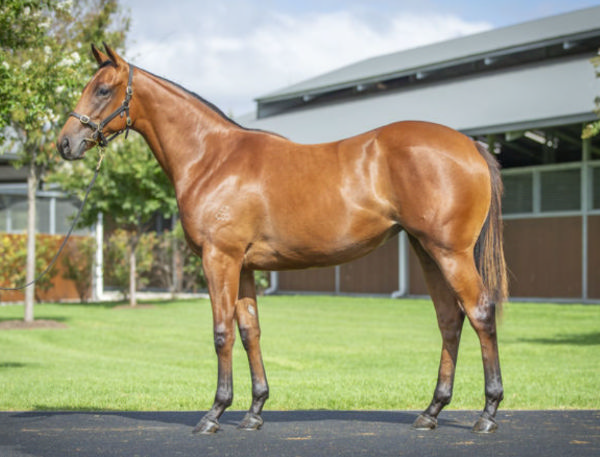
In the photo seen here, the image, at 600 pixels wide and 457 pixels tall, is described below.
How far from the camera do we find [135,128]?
20.9 feet

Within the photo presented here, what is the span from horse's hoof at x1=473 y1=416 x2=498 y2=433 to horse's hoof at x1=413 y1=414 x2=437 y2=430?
368 mm

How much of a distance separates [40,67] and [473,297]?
8365 mm

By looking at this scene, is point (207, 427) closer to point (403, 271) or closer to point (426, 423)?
point (426, 423)

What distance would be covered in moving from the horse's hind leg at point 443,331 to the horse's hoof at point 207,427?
153cm

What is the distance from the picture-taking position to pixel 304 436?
220 inches

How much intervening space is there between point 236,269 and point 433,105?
67.5 ft

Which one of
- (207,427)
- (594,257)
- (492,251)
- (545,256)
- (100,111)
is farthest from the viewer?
(545,256)

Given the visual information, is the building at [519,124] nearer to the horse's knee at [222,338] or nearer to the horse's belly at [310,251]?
the horse's belly at [310,251]

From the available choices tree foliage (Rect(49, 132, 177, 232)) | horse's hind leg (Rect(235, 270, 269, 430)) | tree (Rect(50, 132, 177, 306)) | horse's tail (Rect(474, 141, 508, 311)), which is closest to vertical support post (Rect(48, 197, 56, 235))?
tree (Rect(50, 132, 177, 306))

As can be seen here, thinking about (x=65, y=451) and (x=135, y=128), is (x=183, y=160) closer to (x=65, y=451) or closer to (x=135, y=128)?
(x=135, y=128)

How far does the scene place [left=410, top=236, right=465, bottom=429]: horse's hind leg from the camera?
5.96 metres

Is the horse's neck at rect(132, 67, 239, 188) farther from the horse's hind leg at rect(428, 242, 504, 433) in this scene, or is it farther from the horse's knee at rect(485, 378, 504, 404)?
the horse's knee at rect(485, 378, 504, 404)

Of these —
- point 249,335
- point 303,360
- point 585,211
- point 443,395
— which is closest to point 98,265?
point 303,360

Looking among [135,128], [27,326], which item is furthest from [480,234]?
[27,326]
